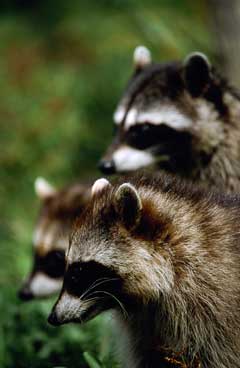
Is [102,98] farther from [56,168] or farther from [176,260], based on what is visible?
[176,260]

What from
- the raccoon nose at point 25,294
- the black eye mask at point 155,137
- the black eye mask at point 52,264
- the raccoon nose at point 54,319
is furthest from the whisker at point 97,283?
the black eye mask at point 52,264

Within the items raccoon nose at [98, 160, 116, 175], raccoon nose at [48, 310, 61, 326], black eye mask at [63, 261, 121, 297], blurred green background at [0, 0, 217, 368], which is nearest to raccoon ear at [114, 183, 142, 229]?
black eye mask at [63, 261, 121, 297]

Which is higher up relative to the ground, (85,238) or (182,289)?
(85,238)

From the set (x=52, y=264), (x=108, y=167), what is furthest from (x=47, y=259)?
(x=108, y=167)

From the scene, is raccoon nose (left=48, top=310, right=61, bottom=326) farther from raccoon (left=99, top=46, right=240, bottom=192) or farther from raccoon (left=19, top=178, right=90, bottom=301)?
raccoon (left=19, top=178, right=90, bottom=301)

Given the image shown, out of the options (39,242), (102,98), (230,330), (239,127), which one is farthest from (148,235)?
(102,98)

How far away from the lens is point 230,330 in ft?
15.7

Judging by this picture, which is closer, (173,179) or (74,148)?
(173,179)

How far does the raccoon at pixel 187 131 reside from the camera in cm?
674

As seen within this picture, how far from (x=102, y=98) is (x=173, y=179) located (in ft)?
25.0

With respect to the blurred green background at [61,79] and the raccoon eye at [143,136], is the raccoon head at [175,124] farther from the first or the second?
the blurred green background at [61,79]

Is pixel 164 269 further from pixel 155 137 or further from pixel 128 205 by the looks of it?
pixel 155 137

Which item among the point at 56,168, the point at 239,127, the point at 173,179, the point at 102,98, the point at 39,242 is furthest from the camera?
the point at 102,98

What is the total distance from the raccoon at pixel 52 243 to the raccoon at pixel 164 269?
228 centimetres
